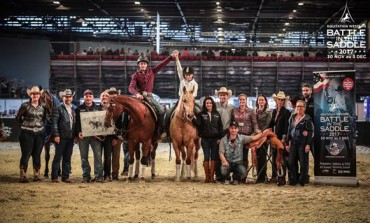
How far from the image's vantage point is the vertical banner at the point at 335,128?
1096 centimetres

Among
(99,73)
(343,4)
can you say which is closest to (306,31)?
(343,4)

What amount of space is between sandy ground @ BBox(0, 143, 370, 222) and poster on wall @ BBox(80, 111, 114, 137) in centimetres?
125

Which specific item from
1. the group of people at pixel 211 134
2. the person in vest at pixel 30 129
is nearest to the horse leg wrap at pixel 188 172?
the group of people at pixel 211 134

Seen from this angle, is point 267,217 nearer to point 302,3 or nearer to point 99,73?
point 99,73

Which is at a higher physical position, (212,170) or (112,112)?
(112,112)

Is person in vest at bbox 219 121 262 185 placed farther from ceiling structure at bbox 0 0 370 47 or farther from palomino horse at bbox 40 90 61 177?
ceiling structure at bbox 0 0 370 47

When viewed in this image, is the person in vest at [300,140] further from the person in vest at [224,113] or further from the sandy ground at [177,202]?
the person in vest at [224,113]

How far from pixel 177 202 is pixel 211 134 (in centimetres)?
307

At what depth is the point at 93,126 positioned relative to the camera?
11.3m

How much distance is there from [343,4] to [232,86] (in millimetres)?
10930

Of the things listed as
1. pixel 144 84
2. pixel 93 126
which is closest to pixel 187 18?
pixel 144 84

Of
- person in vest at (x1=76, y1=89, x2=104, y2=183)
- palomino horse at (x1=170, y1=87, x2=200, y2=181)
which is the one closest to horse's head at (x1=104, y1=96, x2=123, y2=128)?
person in vest at (x1=76, y1=89, x2=104, y2=183)

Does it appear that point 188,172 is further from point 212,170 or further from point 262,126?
point 262,126

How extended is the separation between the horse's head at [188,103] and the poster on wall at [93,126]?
190 cm
